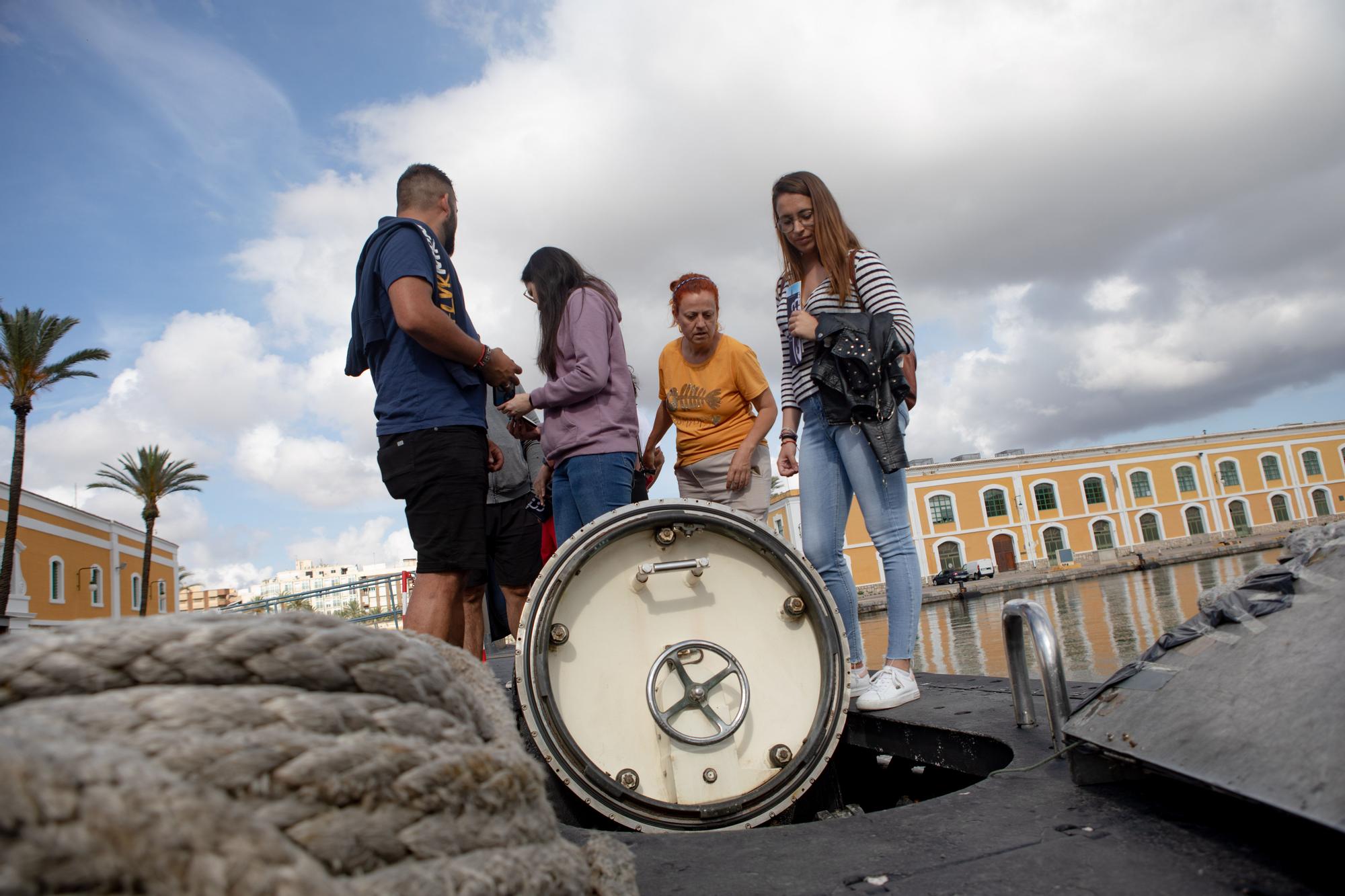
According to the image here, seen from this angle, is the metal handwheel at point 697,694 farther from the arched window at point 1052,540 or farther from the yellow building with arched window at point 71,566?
the arched window at point 1052,540

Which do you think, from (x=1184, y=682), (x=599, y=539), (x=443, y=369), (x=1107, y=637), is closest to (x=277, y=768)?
(x=1184, y=682)

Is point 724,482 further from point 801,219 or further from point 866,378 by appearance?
point 801,219

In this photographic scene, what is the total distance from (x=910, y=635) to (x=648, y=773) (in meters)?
1.11

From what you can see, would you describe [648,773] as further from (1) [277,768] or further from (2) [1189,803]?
(1) [277,768]

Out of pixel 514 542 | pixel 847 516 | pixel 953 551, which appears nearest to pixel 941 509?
pixel 953 551

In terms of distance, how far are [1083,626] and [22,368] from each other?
99.5ft

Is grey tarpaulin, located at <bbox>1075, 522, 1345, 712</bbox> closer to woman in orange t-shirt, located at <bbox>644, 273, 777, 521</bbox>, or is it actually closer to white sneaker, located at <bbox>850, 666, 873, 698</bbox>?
white sneaker, located at <bbox>850, 666, 873, 698</bbox>

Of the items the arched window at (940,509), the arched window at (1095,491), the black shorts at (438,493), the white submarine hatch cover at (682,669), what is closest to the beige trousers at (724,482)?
the black shorts at (438,493)

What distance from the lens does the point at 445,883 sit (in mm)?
615

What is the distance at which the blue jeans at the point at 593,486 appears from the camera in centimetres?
283

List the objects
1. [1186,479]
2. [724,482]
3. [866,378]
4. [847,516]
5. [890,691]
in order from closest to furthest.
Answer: [890,691]
[866,378]
[847,516]
[724,482]
[1186,479]

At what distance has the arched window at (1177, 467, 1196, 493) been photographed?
49.2 metres

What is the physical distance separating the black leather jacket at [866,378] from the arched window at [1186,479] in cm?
5481

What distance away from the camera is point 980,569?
45594mm
